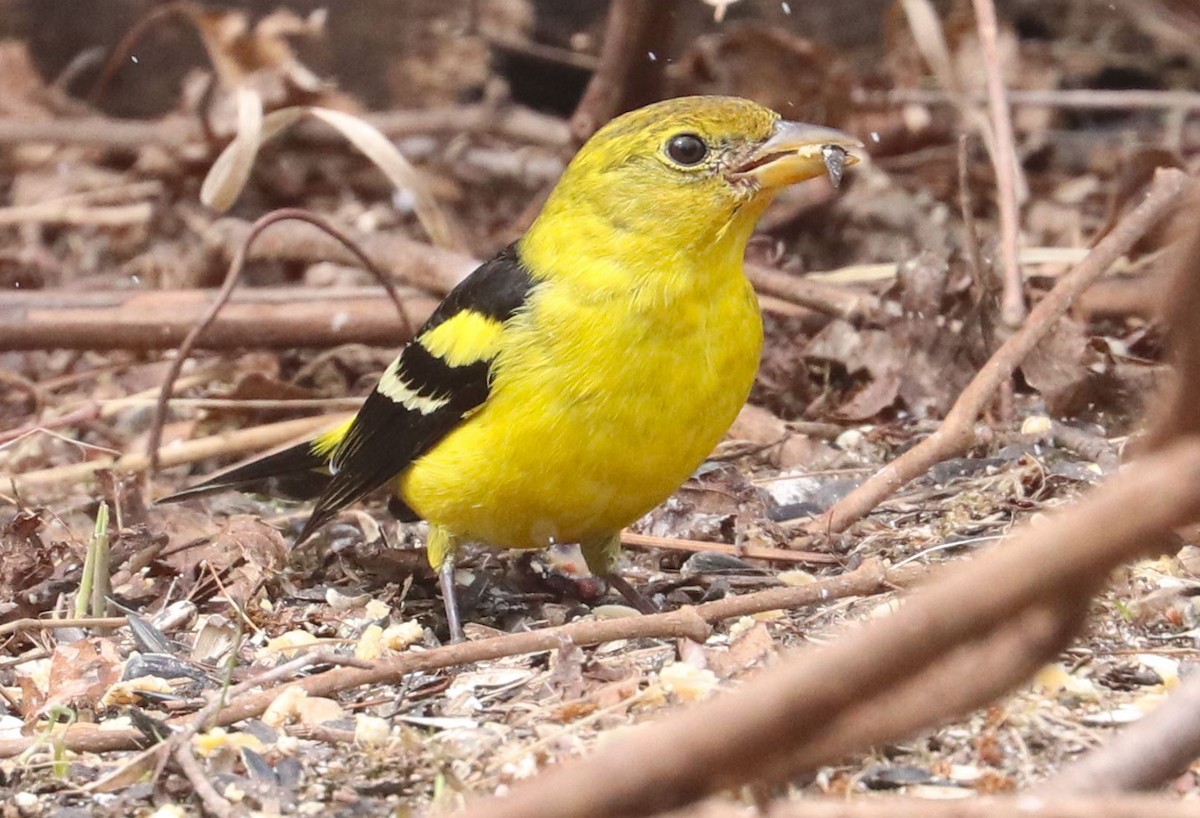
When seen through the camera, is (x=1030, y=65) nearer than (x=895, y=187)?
No

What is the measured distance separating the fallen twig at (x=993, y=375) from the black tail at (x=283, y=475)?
4.97 feet

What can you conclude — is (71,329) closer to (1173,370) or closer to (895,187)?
(895,187)

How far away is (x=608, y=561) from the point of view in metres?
3.87

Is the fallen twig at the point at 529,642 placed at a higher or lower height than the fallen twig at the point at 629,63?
lower

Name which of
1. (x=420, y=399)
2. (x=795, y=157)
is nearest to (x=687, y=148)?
(x=795, y=157)

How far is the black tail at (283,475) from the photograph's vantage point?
4434 millimetres

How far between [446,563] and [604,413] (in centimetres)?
74

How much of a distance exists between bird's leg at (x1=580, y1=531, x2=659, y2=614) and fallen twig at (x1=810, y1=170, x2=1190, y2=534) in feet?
1.87

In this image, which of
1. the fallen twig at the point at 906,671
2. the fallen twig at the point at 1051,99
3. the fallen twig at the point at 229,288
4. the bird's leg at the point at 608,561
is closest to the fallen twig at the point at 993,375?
the bird's leg at the point at 608,561

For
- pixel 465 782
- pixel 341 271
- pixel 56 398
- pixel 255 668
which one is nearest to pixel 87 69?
pixel 341 271

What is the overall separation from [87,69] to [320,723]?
689 centimetres

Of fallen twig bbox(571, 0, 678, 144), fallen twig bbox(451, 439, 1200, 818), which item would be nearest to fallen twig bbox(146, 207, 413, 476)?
fallen twig bbox(571, 0, 678, 144)

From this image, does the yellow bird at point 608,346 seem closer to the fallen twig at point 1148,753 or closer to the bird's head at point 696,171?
the bird's head at point 696,171

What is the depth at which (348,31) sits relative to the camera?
849 centimetres
